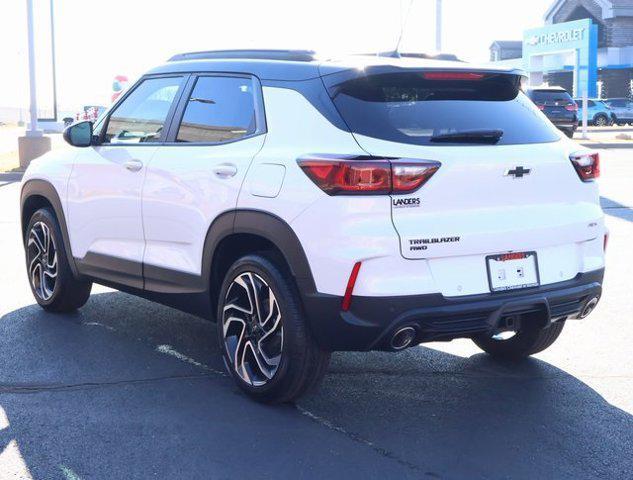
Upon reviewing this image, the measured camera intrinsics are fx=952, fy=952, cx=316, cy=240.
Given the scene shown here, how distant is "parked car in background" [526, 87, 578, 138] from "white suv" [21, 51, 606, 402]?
2716cm

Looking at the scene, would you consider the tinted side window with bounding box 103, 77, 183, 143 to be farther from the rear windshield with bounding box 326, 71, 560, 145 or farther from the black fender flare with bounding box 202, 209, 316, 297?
the rear windshield with bounding box 326, 71, 560, 145

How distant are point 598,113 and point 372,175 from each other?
152 feet

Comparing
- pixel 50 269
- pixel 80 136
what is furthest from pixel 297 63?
pixel 50 269

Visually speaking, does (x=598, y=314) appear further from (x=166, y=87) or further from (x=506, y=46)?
(x=506, y=46)

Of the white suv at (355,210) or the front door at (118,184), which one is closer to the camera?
the white suv at (355,210)

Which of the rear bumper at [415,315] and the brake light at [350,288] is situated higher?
the brake light at [350,288]

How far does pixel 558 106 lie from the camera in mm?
31906

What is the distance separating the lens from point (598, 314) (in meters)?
7.26

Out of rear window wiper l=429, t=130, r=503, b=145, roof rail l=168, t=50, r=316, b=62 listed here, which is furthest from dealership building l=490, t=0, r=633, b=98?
A: rear window wiper l=429, t=130, r=503, b=145

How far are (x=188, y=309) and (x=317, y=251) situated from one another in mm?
1405

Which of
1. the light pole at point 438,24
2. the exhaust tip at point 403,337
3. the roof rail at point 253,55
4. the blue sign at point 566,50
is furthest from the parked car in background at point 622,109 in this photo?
the exhaust tip at point 403,337

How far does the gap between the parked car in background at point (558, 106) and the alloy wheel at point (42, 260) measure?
26472 mm

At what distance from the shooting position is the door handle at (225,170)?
5.05 meters

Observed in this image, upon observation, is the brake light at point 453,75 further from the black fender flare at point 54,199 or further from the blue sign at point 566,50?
the blue sign at point 566,50
